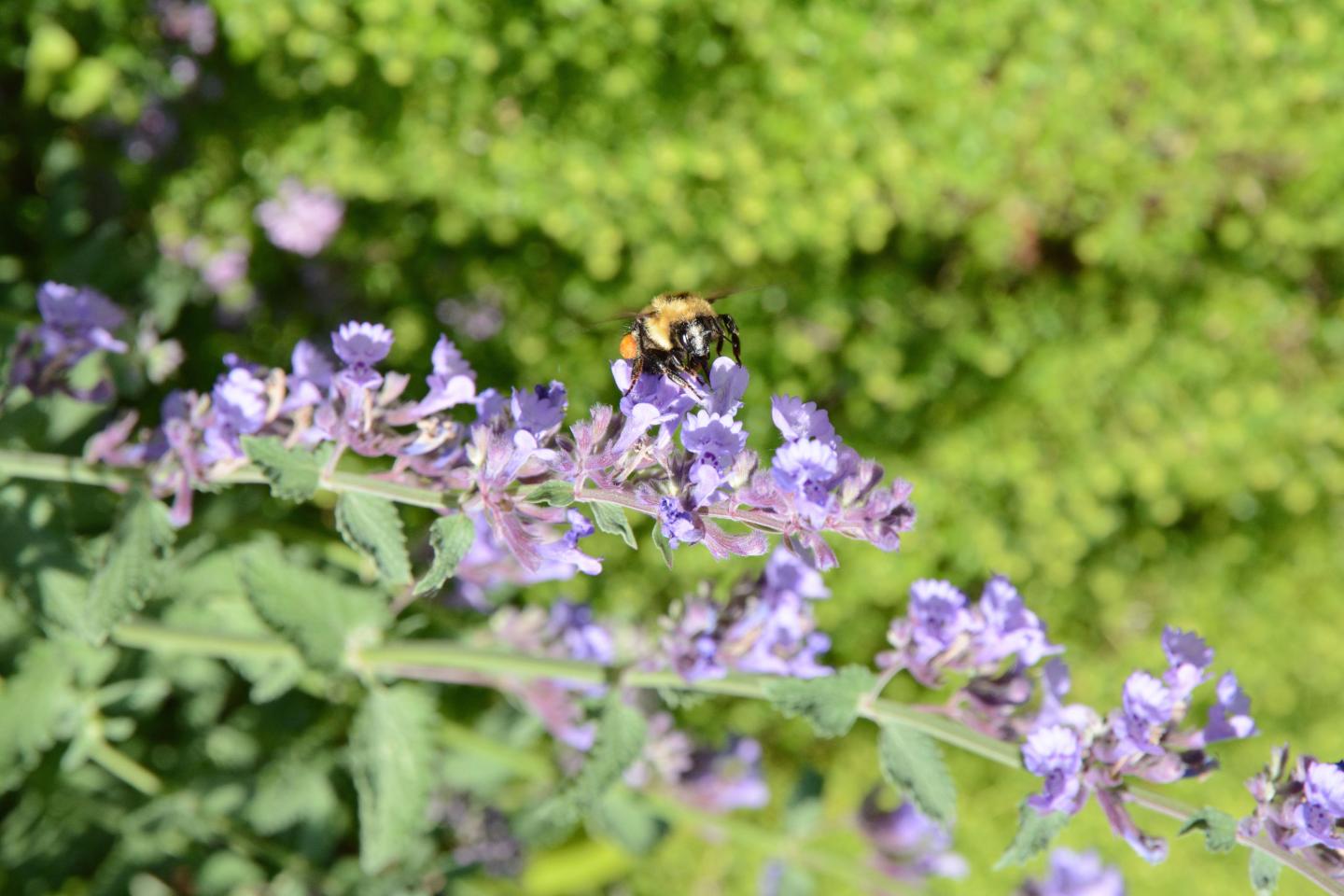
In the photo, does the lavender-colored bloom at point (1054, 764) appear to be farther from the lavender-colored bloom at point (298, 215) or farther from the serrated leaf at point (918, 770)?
the lavender-colored bloom at point (298, 215)

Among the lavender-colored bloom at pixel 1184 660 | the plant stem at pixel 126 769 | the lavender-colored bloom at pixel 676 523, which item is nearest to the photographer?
the lavender-colored bloom at pixel 676 523

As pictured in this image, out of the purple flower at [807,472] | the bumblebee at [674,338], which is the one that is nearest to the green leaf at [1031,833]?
the purple flower at [807,472]

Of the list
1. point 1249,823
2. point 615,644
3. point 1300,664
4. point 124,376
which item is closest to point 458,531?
point 615,644

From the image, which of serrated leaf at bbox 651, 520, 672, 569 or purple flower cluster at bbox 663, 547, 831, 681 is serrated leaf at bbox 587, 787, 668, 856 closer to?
purple flower cluster at bbox 663, 547, 831, 681

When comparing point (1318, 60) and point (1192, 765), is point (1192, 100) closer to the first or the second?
point (1318, 60)

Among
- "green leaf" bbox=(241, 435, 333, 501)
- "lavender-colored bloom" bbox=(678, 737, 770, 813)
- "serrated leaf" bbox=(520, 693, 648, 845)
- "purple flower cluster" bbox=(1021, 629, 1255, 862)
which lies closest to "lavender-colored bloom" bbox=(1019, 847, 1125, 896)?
"lavender-colored bloom" bbox=(678, 737, 770, 813)

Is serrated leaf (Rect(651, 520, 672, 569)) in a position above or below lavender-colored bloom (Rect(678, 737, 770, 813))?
above

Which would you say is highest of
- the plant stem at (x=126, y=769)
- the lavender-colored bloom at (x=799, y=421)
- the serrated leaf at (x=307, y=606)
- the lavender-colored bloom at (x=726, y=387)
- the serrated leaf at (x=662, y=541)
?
the lavender-colored bloom at (x=799, y=421)
